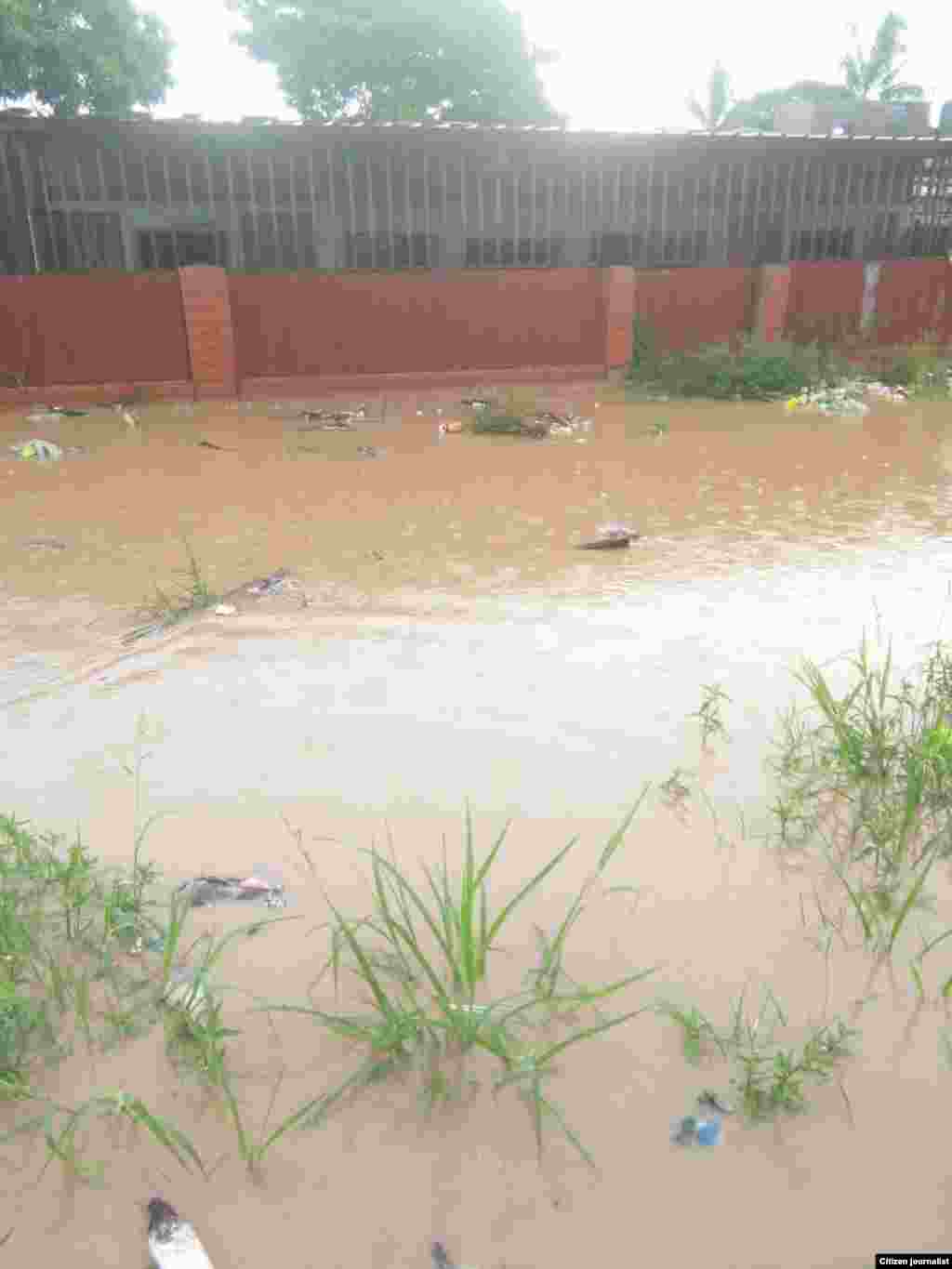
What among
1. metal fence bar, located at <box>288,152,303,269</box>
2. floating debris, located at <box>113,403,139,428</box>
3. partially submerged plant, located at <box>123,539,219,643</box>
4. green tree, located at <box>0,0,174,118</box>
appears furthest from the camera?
green tree, located at <box>0,0,174,118</box>

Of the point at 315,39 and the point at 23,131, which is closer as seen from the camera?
the point at 23,131

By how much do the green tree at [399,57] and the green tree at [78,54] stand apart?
3715 millimetres

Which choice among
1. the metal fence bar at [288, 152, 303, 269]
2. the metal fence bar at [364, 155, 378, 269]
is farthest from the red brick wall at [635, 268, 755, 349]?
the metal fence bar at [288, 152, 303, 269]

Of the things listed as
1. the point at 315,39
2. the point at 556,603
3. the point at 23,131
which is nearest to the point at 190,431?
the point at 23,131

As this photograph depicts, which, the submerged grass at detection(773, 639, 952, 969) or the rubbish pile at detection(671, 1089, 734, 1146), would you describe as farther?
the submerged grass at detection(773, 639, 952, 969)

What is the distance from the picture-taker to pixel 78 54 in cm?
1642

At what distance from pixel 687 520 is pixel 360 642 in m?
2.52

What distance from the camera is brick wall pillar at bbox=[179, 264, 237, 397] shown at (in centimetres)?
907

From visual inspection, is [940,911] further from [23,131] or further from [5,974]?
[23,131]

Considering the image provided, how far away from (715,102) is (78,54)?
67.2 ft

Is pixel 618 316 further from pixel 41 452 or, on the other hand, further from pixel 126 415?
pixel 41 452

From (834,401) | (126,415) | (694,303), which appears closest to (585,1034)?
(126,415)

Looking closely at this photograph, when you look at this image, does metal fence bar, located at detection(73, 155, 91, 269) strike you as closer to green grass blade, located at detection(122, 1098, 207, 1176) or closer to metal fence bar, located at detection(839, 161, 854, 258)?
metal fence bar, located at detection(839, 161, 854, 258)

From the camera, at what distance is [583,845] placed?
2.29 metres
